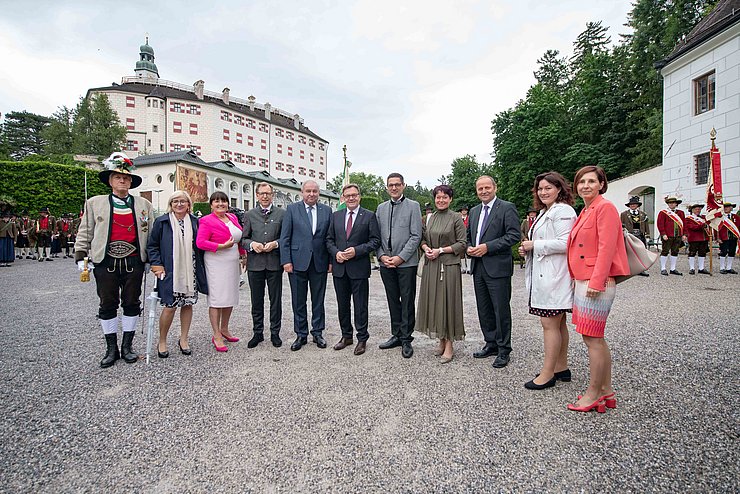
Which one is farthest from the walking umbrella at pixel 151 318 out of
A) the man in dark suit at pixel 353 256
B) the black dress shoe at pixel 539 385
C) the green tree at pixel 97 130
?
the green tree at pixel 97 130

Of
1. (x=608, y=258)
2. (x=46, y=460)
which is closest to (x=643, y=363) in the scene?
(x=608, y=258)

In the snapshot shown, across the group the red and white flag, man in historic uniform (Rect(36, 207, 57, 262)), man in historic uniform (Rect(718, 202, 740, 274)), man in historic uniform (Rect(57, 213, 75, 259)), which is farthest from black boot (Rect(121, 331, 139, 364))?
man in historic uniform (Rect(57, 213, 75, 259))

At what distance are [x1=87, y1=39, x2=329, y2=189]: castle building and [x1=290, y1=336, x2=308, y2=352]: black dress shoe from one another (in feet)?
190

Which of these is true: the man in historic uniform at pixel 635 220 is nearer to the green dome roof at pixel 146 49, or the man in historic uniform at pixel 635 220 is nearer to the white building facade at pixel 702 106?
the white building facade at pixel 702 106

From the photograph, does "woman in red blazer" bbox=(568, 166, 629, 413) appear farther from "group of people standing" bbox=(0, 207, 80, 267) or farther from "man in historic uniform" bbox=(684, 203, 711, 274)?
"group of people standing" bbox=(0, 207, 80, 267)

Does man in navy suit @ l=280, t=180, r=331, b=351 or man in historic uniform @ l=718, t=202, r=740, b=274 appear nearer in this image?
man in navy suit @ l=280, t=180, r=331, b=351

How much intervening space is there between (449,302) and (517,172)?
34.4 metres

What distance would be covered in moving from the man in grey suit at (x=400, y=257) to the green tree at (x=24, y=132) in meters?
81.0

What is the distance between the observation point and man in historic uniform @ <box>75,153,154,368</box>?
14.5 feet

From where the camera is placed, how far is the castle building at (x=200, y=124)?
56062 millimetres

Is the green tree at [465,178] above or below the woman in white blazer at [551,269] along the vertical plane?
above

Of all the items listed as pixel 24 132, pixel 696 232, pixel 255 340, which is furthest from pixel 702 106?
pixel 24 132

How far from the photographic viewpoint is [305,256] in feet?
17.4

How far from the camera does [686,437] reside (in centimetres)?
282
